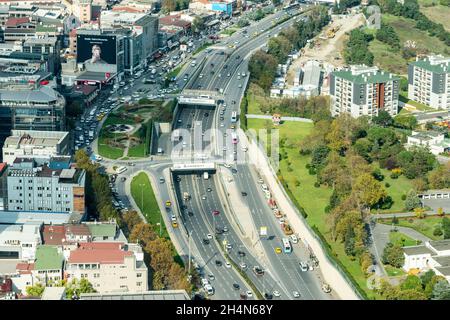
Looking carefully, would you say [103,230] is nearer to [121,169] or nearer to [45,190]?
[45,190]

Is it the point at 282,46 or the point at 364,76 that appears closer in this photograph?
the point at 364,76

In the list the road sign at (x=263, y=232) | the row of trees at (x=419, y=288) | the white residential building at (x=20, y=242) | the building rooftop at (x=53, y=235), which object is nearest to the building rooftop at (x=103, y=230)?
the building rooftop at (x=53, y=235)

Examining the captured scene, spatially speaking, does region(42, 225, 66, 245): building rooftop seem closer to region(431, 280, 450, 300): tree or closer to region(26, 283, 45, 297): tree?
region(26, 283, 45, 297): tree

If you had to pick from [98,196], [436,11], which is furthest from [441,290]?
[436,11]

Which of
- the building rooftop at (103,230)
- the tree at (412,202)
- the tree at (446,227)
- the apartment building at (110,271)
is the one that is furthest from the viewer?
the tree at (412,202)

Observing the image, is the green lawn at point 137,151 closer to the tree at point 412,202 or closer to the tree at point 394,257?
the tree at point 412,202

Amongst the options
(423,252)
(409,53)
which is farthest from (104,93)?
(423,252)

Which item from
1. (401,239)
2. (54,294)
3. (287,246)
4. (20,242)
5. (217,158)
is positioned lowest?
(217,158)
